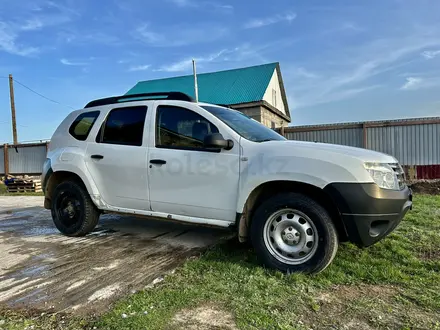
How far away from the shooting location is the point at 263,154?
3684mm

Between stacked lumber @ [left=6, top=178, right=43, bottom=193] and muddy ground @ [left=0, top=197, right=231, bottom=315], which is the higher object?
stacked lumber @ [left=6, top=178, right=43, bottom=193]

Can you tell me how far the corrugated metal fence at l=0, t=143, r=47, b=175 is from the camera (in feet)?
57.5

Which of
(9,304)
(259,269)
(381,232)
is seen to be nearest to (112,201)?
(9,304)

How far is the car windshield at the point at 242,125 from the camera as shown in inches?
160

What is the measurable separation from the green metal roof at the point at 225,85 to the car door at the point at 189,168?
15.6 metres

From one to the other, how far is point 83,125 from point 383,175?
4242mm

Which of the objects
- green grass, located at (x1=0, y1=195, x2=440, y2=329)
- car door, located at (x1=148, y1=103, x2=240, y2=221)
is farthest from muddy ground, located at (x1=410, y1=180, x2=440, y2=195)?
car door, located at (x1=148, y1=103, x2=240, y2=221)

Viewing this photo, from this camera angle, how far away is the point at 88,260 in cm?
414

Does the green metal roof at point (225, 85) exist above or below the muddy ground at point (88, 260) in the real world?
above

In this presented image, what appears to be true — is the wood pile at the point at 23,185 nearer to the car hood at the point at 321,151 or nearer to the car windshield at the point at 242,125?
the car windshield at the point at 242,125

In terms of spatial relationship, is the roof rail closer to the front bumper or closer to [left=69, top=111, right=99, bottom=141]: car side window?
[left=69, top=111, right=99, bottom=141]: car side window

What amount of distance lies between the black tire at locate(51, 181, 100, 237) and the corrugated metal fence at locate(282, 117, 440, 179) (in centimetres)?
893

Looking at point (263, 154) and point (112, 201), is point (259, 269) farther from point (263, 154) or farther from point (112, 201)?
point (112, 201)

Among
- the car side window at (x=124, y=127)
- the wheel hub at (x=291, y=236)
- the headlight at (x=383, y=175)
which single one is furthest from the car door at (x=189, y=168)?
the headlight at (x=383, y=175)
